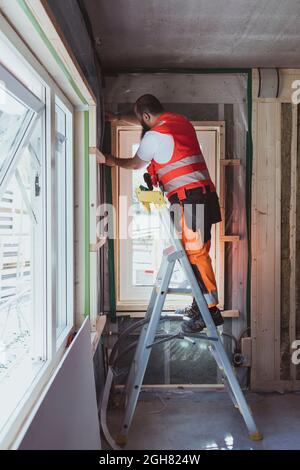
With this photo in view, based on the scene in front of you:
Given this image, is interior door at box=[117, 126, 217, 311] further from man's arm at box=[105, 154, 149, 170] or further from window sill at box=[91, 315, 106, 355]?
window sill at box=[91, 315, 106, 355]

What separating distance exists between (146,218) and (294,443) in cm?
171

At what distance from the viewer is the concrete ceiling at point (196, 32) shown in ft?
6.92

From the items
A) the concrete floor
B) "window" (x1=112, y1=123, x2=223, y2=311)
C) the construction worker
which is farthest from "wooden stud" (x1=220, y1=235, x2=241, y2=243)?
the concrete floor

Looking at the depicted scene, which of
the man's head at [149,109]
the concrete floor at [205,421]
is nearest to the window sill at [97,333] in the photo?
the concrete floor at [205,421]

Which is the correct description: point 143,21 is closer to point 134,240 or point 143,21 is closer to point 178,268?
point 134,240

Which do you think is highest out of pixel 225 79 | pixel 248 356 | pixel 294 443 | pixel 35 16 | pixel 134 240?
pixel 225 79

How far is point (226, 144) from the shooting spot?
2990mm

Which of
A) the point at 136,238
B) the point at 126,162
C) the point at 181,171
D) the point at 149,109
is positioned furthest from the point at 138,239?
the point at 149,109

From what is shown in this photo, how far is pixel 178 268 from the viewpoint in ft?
9.89

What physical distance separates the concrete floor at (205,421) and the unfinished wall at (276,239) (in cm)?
28

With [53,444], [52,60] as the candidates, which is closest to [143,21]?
[52,60]

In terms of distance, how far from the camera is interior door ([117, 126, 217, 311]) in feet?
9.74

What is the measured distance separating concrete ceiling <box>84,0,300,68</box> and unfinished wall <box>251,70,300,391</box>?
34cm

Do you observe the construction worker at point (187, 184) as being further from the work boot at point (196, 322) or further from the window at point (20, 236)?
the window at point (20, 236)
